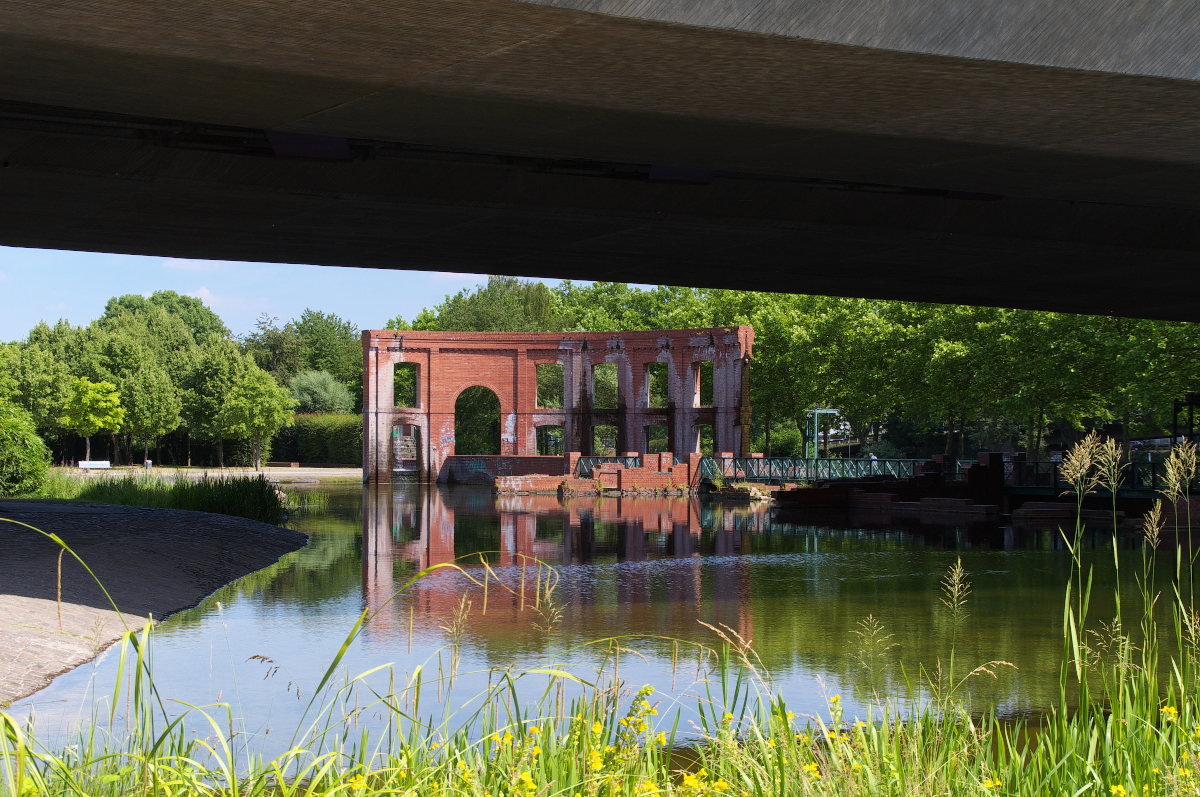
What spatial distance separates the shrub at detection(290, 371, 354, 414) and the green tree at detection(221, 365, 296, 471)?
880 centimetres

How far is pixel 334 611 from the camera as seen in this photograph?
9.91 meters

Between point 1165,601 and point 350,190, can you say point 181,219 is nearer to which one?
point 350,190

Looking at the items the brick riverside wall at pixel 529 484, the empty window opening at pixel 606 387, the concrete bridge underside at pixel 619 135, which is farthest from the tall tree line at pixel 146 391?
the concrete bridge underside at pixel 619 135

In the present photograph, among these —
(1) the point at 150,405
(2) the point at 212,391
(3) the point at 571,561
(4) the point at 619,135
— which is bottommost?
(3) the point at 571,561

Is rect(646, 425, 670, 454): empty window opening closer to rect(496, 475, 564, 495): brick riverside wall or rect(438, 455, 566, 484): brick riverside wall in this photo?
rect(438, 455, 566, 484): brick riverside wall

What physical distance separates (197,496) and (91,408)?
34.5 m

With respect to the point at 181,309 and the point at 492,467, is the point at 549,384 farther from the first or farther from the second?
the point at 181,309

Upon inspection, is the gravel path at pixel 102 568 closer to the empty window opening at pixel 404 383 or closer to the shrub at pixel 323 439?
the shrub at pixel 323 439

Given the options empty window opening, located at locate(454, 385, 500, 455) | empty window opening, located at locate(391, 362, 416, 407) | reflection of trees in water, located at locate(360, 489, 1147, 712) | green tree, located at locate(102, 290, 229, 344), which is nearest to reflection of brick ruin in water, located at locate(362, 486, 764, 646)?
reflection of trees in water, located at locate(360, 489, 1147, 712)

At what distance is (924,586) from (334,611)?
6.21 meters

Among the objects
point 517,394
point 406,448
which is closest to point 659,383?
point 517,394

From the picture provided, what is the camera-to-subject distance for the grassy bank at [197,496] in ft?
59.8

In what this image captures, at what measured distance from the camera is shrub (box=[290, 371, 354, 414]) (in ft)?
193

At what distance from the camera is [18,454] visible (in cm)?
2014
